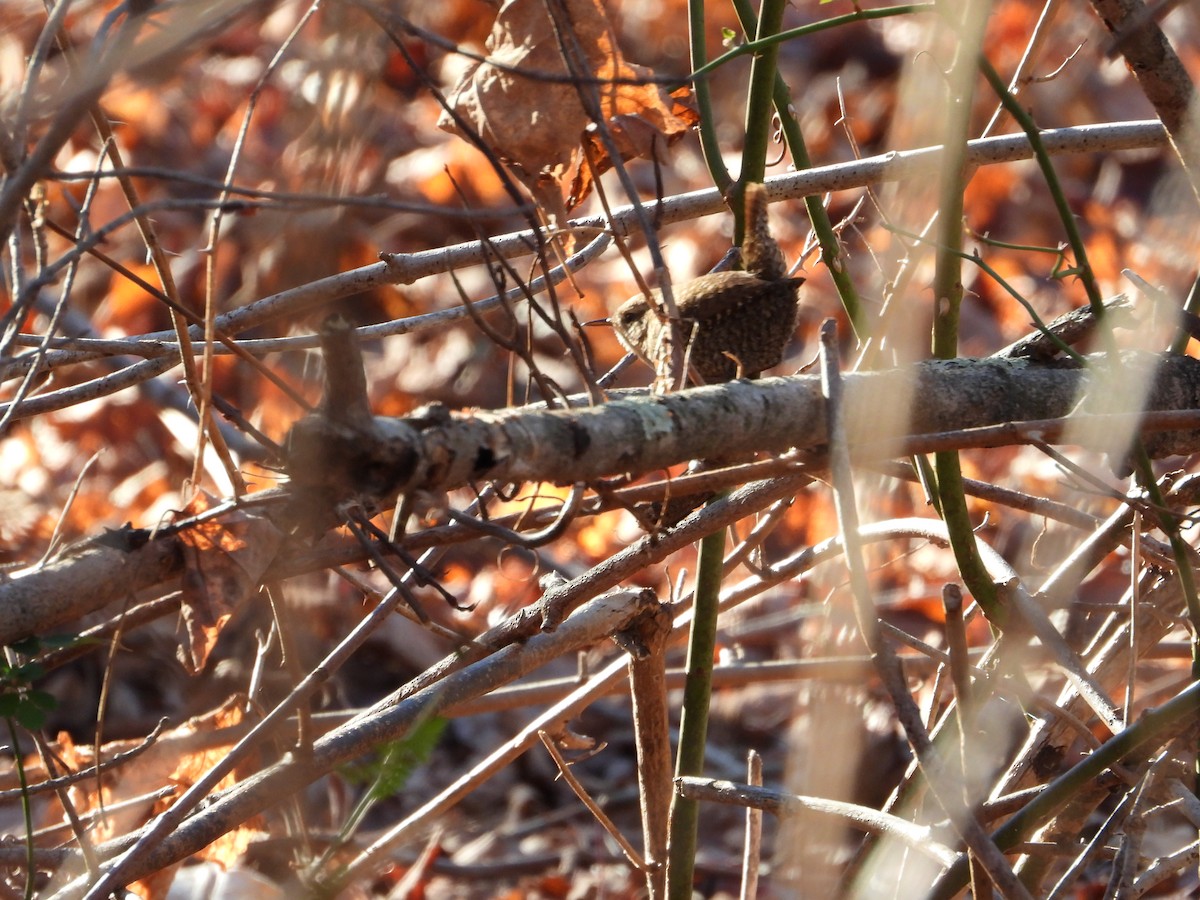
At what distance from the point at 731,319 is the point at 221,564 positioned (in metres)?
0.65

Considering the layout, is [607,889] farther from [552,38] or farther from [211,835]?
[552,38]

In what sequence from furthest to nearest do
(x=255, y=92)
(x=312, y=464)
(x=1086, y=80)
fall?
(x=1086, y=80), (x=255, y=92), (x=312, y=464)

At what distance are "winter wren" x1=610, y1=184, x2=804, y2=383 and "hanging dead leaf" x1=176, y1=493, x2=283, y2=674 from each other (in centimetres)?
50

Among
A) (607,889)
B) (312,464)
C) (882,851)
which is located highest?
(312,464)

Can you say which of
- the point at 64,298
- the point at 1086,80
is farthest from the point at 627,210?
the point at 1086,80

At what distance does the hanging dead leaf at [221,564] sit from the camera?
1106mm

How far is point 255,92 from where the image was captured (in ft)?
4.31

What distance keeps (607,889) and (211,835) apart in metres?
1.99

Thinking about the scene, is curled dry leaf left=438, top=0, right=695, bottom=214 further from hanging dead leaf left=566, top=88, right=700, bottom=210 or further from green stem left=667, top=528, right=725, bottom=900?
green stem left=667, top=528, right=725, bottom=900

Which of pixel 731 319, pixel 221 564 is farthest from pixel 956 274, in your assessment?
pixel 221 564

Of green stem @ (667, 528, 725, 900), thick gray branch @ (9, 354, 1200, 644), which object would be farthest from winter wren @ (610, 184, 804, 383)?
green stem @ (667, 528, 725, 900)

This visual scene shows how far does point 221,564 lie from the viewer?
44.2 inches

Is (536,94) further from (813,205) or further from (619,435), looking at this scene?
(619,435)

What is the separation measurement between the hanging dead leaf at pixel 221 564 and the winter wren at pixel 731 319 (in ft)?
1.64
